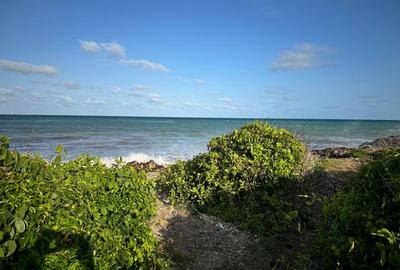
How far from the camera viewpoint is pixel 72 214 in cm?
320

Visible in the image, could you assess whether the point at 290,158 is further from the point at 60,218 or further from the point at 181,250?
the point at 60,218

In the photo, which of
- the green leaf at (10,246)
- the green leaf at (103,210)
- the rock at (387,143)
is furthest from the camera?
the rock at (387,143)

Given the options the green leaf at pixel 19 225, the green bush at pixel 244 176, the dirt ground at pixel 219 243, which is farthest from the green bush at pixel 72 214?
the green bush at pixel 244 176

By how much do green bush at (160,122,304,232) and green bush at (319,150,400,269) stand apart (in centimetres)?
338

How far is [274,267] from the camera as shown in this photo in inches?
182

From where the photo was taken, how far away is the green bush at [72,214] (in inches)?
101

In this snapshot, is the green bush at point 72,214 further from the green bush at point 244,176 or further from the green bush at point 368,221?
the green bush at point 244,176

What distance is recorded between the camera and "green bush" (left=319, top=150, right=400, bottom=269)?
2.46 m

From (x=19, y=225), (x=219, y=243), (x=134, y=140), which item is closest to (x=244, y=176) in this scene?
(x=219, y=243)

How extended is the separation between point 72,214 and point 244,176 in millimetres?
4246

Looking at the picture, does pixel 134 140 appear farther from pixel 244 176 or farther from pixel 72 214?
pixel 72 214

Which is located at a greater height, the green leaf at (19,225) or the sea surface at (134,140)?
the green leaf at (19,225)

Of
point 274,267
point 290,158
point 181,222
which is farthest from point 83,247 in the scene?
point 290,158

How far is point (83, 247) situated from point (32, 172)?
0.90 metres
